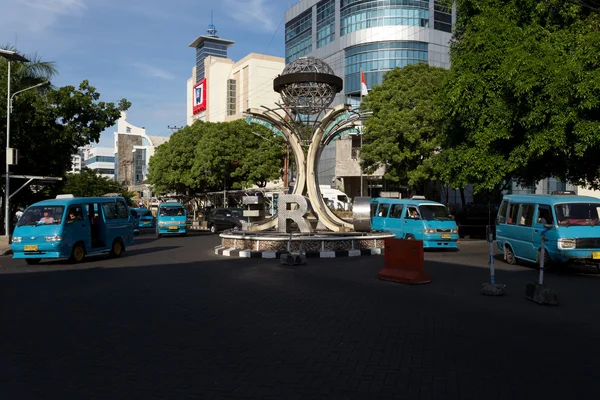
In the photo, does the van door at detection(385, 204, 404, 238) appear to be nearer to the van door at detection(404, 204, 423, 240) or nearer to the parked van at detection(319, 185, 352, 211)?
the van door at detection(404, 204, 423, 240)

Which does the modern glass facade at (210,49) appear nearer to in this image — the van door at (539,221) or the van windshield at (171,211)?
the van windshield at (171,211)

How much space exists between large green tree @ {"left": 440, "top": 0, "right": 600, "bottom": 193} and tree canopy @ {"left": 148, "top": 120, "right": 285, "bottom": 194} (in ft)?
77.3

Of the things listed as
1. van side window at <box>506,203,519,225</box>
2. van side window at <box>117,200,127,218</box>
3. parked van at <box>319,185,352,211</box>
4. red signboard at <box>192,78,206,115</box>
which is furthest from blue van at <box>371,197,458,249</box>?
red signboard at <box>192,78,206,115</box>

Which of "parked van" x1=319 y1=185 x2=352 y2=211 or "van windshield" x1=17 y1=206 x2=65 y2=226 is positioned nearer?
"van windshield" x1=17 y1=206 x2=65 y2=226

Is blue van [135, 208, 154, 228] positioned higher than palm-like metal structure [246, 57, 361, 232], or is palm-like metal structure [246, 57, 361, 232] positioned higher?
palm-like metal structure [246, 57, 361, 232]

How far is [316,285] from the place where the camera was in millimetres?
10984

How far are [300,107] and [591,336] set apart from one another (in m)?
17.3

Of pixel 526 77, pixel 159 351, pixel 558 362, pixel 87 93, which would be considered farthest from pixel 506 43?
pixel 87 93

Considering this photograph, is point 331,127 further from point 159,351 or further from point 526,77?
point 159,351

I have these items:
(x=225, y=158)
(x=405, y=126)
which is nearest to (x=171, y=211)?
(x=405, y=126)

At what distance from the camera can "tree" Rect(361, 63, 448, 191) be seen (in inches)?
1256

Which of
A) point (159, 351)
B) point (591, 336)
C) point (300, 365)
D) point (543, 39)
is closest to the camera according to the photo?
point (300, 365)

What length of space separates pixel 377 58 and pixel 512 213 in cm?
4113

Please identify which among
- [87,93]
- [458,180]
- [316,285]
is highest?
[87,93]
